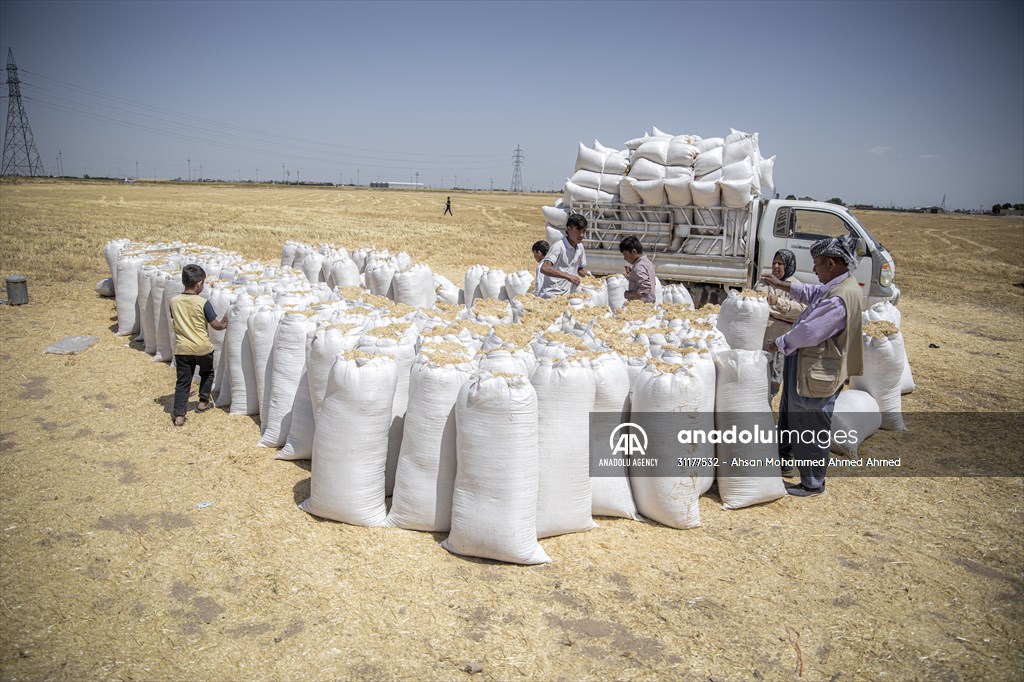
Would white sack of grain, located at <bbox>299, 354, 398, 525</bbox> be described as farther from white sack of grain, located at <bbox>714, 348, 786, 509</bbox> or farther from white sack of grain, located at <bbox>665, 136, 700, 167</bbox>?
white sack of grain, located at <bbox>665, 136, 700, 167</bbox>

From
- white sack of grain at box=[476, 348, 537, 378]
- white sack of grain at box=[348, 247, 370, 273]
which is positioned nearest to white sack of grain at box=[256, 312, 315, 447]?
white sack of grain at box=[476, 348, 537, 378]

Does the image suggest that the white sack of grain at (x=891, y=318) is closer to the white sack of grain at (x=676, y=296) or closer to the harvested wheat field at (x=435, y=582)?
the harvested wheat field at (x=435, y=582)

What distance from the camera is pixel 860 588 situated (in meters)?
2.74

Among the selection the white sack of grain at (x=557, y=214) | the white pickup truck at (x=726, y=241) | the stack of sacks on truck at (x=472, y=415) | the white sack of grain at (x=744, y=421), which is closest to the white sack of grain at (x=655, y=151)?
the white pickup truck at (x=726, y=241)

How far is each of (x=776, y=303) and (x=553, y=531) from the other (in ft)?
8.52

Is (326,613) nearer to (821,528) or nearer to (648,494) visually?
(648,494)

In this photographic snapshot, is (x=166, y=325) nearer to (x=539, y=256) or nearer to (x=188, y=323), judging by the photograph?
(x=188, y=323)

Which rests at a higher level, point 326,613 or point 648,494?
point 648,494

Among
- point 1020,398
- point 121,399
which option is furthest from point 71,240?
point 1020,398

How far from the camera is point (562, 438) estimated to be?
116 inches

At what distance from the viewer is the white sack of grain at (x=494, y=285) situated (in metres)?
6.95

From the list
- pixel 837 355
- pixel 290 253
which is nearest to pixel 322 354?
pixel 837 355

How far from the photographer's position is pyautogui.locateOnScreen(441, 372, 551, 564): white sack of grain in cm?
273

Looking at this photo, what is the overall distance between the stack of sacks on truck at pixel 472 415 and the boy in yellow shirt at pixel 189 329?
912 mm
